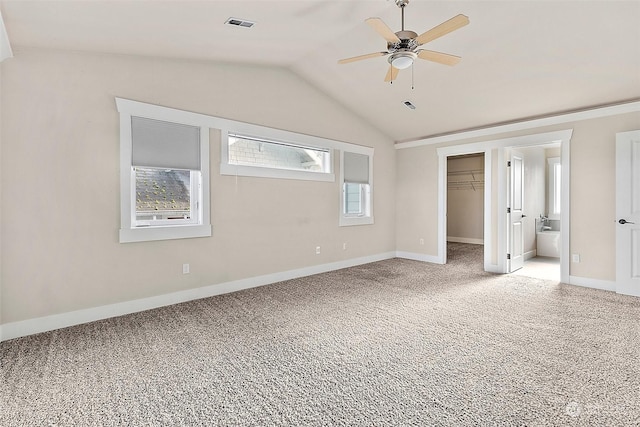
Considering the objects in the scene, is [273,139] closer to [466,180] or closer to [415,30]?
[415,30]

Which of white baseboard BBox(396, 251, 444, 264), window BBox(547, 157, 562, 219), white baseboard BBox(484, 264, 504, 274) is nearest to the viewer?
white baseboard BBox(484, 264, 504, 274)

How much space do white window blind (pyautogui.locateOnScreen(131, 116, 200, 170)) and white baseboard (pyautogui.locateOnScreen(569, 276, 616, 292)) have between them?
5421 mm

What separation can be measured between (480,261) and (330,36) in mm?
5097

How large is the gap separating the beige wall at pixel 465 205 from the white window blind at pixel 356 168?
4.46 m

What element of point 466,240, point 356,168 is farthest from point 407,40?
point 466,240

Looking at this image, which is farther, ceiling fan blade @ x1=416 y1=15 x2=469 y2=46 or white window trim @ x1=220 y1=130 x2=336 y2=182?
white window trim @ x1=220 y1=130 x2=336 y2=182

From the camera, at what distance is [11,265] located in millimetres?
2910

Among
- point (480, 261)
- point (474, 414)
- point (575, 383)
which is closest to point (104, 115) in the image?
point (474, 414)

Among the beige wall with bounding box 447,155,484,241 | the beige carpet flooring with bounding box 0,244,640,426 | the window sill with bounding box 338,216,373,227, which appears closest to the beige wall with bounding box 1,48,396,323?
the beige carpet flooring with bounding box 0,244,640,426

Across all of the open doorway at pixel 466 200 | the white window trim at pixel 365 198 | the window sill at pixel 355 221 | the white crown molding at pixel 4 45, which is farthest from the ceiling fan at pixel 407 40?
the open doorway at pixel 466 200

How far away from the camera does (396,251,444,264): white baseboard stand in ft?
20.7

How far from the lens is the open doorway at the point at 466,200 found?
920 centimetres

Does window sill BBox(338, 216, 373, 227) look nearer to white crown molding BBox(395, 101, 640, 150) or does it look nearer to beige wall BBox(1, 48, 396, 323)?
beige wall BBox(1, 48, 396, 323)

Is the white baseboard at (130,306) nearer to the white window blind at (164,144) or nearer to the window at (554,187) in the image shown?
the white window blind at (164,144)
